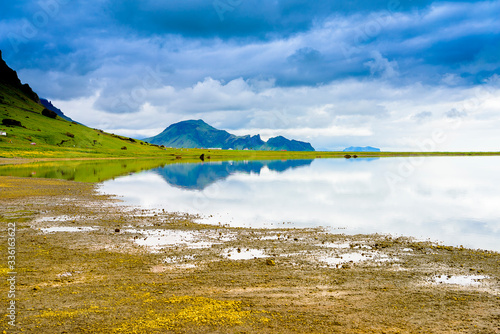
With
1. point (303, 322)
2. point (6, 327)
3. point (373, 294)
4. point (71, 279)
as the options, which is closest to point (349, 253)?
point (373, 294)

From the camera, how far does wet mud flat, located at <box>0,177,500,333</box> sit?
36.9 feet

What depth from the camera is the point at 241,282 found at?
14.8 meters

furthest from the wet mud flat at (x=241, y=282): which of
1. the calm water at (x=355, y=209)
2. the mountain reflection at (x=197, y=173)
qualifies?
the mountain reflection at (x=197, y=173)

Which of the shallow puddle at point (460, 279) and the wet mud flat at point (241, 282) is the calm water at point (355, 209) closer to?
the wet mud flat at point (241, 282)

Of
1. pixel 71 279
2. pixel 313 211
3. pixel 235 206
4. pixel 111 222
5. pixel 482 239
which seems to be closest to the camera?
pixel 71 279

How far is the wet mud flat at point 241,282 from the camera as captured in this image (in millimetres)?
11242

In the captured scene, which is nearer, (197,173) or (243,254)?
(243,254)

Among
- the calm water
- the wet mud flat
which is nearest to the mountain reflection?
the calm water

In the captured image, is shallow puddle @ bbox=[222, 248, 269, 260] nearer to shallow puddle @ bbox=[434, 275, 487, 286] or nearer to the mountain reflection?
shallow puddle @ bbox=[434, 275, 487, 286]

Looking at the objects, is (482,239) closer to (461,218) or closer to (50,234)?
(461,218)

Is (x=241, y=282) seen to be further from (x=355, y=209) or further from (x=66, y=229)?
(x=355, y=209)

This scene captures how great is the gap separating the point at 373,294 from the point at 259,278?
16.5 ft

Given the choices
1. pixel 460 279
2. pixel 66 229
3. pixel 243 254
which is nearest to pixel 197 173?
pixel 66 229

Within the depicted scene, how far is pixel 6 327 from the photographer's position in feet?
34.1
